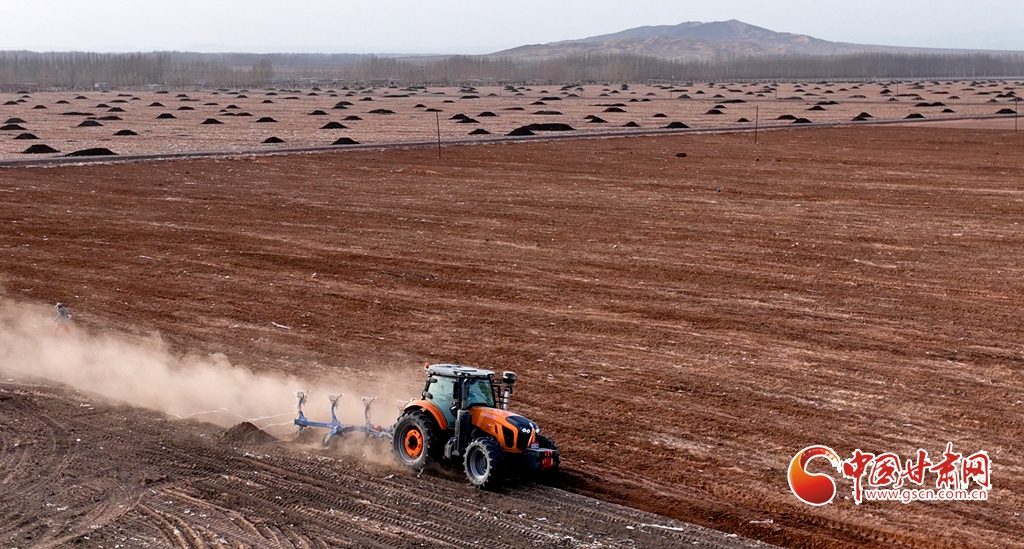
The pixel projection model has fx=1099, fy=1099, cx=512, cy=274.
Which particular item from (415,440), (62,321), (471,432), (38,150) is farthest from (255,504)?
(38,150)

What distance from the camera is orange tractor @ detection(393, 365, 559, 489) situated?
12648 millimetres

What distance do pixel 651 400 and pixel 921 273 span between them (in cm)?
1235

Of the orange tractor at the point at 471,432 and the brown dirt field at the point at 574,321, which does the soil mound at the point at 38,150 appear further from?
the orange tractor at the point at 471,432

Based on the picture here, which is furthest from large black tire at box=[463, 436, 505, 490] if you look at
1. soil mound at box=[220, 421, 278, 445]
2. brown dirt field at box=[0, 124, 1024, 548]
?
soil mound at box=[220, 421, 278, 445]

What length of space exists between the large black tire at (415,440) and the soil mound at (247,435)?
2.09 meters

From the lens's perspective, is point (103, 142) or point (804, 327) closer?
point (804, 327)

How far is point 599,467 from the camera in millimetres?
13828

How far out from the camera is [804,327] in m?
21.2

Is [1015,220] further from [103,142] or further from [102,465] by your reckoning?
[103,142]

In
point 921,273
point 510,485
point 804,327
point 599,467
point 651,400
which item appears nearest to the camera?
point 510,485

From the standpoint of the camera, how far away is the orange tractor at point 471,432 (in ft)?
41.5

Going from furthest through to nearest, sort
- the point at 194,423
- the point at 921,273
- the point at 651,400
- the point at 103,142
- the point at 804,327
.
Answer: the point at 103,142
the point at 921,273
the point at 804,327
the point at 651,400
the point at 194,423

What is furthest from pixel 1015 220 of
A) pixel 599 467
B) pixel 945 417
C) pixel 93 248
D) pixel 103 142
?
pixel 103 142

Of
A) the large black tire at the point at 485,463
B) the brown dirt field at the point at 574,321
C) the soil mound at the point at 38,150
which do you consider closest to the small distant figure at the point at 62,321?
the brown dirt field at the point at 574,321
